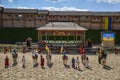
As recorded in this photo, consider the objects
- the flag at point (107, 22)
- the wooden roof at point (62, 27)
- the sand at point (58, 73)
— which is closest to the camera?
the sand at point (58, 73)

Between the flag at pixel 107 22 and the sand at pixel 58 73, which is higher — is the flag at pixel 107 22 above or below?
above

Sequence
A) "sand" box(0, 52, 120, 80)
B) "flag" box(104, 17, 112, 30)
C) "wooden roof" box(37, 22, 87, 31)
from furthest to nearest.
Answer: "flag" box(104, 17, 112, 30) → "wooden roof" box(37, 22, 87, 31) → "sand" box(0, 52, 120, 80)

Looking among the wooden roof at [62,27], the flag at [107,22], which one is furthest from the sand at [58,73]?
the flag at [107,22]

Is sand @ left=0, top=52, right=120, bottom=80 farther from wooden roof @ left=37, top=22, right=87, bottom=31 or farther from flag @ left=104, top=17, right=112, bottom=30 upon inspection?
flag @ left=104, top=17, right=112, bottom=30

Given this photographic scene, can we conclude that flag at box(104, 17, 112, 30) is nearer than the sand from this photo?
No

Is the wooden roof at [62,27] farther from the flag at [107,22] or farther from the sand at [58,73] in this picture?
the flag at [107,22]

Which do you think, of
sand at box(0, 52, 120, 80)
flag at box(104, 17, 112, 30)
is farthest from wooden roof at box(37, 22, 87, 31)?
flag at box(104, 17, 112, 30)

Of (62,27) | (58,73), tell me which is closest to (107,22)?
(62,27)

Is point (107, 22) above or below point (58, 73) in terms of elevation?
above

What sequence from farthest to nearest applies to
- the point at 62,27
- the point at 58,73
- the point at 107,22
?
the point at 107,22
the point at 62,27
the point at 58,73

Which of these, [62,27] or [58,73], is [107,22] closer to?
[62,27]

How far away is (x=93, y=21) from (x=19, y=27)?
17781 mm

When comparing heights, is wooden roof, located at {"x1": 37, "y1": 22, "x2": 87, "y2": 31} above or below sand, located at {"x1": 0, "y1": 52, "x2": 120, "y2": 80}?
above

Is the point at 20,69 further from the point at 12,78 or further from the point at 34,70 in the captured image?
the point at 12,78
